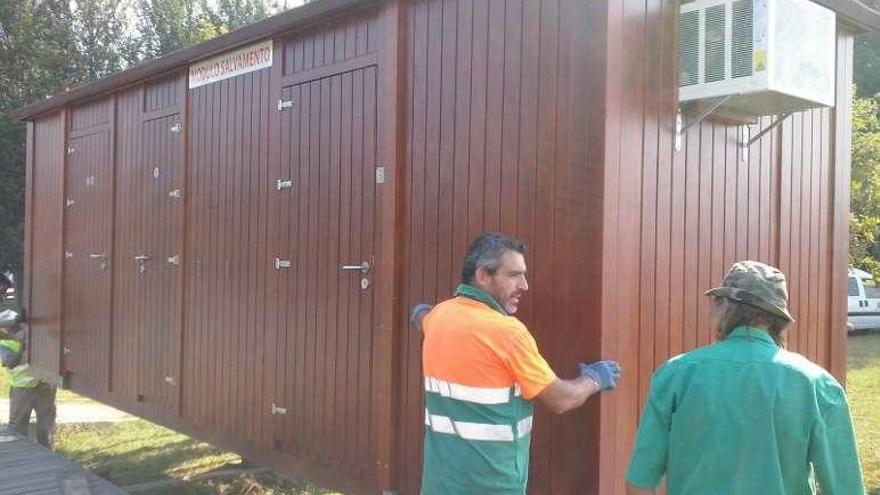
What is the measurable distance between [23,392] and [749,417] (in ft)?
29.3

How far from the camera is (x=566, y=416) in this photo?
13.6 feet

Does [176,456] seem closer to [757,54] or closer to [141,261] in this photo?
[141,261]

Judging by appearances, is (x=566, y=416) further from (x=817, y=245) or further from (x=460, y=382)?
(x=817, y=245)

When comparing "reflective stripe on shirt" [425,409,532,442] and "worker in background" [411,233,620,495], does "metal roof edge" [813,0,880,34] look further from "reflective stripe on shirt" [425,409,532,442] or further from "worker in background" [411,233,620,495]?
"reflective stripe on shirt" [425,409,532,442]

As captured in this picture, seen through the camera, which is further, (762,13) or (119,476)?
(119,476)

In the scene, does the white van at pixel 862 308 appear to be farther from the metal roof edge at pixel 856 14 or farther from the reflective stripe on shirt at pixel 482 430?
the reflective stripe on shirt at pixel 482 430

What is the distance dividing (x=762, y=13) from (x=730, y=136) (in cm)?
89

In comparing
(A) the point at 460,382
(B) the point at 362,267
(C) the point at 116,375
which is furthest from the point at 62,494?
(A) the point at 460,382

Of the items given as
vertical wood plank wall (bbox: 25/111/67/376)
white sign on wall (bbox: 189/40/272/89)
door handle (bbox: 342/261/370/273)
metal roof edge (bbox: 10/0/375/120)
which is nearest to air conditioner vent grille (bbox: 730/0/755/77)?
metal roof edge (bbox: 10/0/375/120)

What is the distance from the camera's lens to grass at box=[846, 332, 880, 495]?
800 cm

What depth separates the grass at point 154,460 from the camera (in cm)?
873

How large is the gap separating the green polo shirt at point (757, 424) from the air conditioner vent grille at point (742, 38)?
181 cm

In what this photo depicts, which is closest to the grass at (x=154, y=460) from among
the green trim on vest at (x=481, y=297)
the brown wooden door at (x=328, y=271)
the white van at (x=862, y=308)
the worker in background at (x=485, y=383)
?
the brown wooden door at (x=328, y=271)

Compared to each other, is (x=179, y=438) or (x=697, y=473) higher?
(x=697, y=473)
